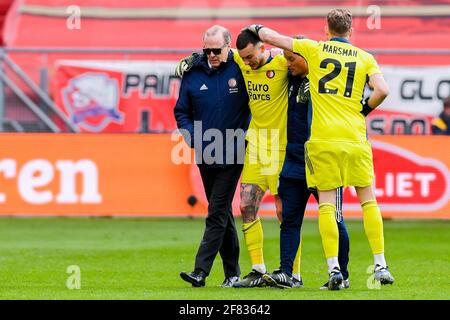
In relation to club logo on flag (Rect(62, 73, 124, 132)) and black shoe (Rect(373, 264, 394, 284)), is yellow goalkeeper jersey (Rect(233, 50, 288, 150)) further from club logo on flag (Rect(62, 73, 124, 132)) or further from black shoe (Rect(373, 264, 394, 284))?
club logo on flag (Rect(62, 73, 124, 132))

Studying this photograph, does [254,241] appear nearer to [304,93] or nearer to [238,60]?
[304,93]

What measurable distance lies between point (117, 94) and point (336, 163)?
1037cm

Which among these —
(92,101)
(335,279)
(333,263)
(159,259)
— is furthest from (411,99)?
(335,279)

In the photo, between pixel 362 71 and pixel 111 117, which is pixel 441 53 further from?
pixel 362 71

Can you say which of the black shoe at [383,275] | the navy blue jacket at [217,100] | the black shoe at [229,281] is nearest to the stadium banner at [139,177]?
the black shoe at [229,281]

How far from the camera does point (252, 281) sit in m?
11.3

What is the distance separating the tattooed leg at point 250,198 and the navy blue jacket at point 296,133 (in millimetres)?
331

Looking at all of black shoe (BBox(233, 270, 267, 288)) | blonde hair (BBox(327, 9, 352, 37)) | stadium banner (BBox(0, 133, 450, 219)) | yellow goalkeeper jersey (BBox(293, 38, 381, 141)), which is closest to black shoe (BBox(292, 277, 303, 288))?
black shoe (BBox(233, 270, 267, 288))

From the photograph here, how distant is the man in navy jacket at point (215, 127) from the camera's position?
1129cm

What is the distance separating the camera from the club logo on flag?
20391 millimetres

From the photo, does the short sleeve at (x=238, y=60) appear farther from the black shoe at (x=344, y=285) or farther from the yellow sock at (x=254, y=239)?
the black shoe at (x=344, y=285)

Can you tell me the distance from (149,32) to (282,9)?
2414mm

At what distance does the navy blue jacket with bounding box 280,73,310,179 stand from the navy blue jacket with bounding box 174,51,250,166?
1.40 ft
